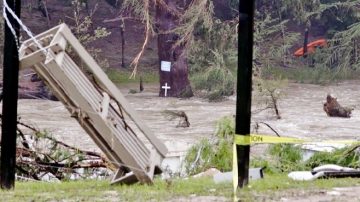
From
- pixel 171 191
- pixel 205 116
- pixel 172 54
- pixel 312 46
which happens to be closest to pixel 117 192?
pixel 171 191

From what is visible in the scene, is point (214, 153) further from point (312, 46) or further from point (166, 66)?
point (312, 46)

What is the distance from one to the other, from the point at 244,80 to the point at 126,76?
28.3 metres

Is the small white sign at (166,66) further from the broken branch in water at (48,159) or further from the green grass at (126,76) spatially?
the broken branch in water at (48,159)

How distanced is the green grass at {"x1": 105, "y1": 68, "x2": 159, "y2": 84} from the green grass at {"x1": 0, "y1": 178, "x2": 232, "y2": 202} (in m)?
26.2

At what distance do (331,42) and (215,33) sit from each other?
7.88 metres

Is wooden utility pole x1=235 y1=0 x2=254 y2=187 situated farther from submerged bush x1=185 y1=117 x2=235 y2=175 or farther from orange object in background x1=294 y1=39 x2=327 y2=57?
orange object in background x1=294 y1=39 x2=327 y2=57

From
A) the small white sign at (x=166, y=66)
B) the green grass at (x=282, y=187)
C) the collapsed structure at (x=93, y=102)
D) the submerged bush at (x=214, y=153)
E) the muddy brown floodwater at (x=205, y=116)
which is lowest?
the muddy brown floodwater at (x=205, y=116)

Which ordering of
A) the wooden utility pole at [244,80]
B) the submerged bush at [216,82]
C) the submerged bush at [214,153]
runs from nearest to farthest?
the wooden utility pole at [244,80]
the submerged bush at [214,153]
the submerged bush at [216,82]

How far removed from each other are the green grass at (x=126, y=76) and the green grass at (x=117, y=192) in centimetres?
2623

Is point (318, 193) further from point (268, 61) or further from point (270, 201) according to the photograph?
point (268, 61)

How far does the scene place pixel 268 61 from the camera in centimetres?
2916

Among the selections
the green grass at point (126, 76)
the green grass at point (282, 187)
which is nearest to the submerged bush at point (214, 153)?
the green grass at point (282, 187)

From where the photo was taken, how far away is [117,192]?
5.12m

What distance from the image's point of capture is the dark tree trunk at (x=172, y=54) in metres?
30.0
